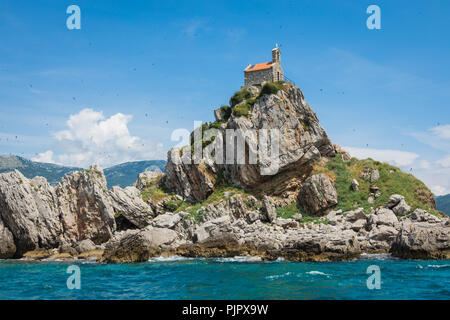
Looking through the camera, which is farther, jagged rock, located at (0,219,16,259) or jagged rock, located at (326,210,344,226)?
jagged rock, located at (0,219,16,259)

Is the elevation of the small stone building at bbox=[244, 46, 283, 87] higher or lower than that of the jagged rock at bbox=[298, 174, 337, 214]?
higher

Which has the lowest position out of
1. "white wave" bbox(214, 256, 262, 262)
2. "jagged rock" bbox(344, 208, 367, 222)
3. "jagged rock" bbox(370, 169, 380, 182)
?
"white wave" bbox(214, 256, 262, 262)

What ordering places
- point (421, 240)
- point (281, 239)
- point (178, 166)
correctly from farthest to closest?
point (178, 166) → point (281, 239) → point (421, 240)

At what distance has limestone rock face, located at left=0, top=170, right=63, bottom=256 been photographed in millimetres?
43031

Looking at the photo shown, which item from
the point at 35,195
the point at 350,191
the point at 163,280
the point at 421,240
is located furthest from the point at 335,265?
the point at 35,195

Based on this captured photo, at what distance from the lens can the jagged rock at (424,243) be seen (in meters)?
28.8

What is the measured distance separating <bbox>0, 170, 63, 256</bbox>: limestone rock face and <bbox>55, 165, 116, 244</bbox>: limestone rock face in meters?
1.25

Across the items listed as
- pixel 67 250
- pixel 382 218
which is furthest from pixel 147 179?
pixel 382 218

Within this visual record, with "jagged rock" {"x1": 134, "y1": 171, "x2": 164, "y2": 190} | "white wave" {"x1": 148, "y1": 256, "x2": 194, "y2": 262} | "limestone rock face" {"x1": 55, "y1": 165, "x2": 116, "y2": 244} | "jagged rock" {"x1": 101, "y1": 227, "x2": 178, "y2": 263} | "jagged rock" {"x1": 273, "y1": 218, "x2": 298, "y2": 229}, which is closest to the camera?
"white wave" {"x1": 148, "y1": 256, "x2": 194, "y2": 262}

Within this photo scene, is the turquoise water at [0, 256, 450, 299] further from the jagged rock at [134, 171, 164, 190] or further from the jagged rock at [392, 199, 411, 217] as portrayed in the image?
the jagged rock at [134, 171, 164, 190]

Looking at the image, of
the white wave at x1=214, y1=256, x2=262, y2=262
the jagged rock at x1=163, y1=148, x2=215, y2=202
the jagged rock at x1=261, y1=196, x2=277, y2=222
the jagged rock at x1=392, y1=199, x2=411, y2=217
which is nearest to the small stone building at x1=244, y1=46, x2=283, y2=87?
the jagged rock at x1=163, y1=148, x2=215, y2=202

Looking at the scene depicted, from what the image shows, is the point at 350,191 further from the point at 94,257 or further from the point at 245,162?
the point at 94,257

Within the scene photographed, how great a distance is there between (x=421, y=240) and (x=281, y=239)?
12.0 m

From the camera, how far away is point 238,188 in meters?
50.9
